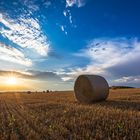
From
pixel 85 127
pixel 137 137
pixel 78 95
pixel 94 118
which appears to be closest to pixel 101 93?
pixel 78 95

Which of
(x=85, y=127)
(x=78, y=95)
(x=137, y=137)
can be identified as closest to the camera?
(x=137, y=137)

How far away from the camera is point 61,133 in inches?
270

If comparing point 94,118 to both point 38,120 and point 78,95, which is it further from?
point 78,95

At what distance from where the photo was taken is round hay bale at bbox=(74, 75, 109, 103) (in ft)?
59.1

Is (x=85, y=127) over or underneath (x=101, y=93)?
underneath

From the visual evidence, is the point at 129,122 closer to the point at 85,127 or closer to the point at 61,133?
the point at 85,127

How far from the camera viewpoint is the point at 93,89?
17891 millimetres

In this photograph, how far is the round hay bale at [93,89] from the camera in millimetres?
18028

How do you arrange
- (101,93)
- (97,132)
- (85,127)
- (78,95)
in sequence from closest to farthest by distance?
(97,132) < (85,127) < (101,93) < (78,95)

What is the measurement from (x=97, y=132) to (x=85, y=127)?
2.54ft

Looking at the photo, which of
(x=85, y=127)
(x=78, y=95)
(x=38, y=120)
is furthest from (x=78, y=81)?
(x=85, y=127)

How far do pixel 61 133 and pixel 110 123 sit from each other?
1712 mm

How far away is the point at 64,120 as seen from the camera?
8648 mm

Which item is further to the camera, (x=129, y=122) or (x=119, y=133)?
(x=129, y=122)
